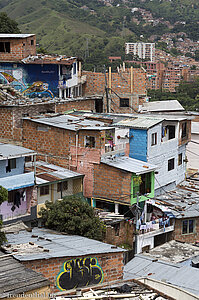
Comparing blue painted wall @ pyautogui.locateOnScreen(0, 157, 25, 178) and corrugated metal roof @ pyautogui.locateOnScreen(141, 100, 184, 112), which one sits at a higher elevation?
corrugated metal roof @ pyautogui.locateOnScreen(141, 100, 184, 112)

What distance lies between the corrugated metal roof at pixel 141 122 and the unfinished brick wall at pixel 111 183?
346 centimetres

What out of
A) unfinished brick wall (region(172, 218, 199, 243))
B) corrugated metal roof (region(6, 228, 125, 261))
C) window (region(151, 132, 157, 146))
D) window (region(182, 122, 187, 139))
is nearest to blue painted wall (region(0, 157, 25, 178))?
corrugated metal roof (region(6, 228, 125, 261))

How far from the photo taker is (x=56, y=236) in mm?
19828

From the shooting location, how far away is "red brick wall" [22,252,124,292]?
634 inches

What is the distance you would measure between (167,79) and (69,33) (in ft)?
84.1

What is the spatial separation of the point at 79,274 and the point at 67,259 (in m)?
0.77

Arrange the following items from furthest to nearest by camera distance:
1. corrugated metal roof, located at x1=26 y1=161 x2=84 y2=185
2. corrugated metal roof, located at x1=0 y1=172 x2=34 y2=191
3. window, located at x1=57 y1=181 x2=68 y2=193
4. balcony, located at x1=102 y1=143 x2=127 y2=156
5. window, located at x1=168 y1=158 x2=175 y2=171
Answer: window, located at x1=168 y1=158 x2=175 y2=171, balcony, located at x1=102 y1=143 x2=127 y2=156, window, located at x1=57 y1=181 x2=68 y2=193, corrugated metal roof, located at x1=26 y1=161 x2=84 y2=185, corrugated metal roof, located at x1=0 y1=172 x2=34 y2=191

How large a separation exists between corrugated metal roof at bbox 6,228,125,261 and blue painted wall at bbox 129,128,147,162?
8687 mm

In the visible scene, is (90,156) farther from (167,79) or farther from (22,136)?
(167,79)

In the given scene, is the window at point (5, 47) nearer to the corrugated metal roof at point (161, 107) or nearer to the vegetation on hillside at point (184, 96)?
the corrugated metal roof at point (161, 107)

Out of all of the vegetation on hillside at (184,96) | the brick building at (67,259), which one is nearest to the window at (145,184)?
the brick building at (67,259)

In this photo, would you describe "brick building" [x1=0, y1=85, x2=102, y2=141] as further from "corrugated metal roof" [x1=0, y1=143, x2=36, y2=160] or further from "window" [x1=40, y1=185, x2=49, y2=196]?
"window" [x1=40, y1=185, x2=49, y2=196]

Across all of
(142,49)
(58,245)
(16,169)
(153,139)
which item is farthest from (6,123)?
(142,49)

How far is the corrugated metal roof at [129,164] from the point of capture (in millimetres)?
25147
